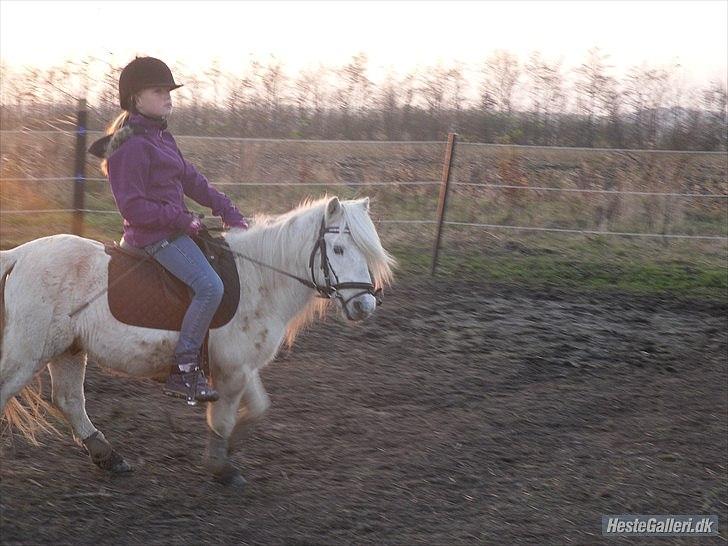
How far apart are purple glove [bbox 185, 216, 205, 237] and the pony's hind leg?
0.88m

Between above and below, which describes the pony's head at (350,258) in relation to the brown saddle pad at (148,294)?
above

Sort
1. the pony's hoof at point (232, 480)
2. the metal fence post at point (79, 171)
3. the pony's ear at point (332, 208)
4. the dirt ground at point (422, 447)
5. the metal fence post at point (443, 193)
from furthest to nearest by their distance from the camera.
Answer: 1. the metal fence post at point (443, 193)
2. the metal fence post at point (79, 171)
3. the pony's hoof at point (232, 480)
4. the pony's ear at point (332, 208)
5. the dirt ground at point (422, 447)

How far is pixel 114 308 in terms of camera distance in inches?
166

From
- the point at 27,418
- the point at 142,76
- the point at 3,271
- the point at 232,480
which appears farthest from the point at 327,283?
the point at 27,418

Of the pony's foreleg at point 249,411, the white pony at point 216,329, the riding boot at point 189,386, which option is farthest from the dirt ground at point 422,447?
the riding boot at point 189,386

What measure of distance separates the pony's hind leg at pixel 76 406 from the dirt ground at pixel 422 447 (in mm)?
98

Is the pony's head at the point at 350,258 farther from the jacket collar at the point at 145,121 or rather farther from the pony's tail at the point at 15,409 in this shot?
the pony's tail at the point at 15,409

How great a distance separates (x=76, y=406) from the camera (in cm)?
450

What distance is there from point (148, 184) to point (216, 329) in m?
0.81

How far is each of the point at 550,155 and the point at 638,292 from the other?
4.39 metres

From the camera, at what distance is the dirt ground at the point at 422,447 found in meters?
4.05

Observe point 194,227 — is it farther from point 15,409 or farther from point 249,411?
point 15,409

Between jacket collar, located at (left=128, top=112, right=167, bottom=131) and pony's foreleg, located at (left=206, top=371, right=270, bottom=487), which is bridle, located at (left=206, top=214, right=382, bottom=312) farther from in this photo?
jacket collar, located at (left=128, top=112, right=167, bottom=131)

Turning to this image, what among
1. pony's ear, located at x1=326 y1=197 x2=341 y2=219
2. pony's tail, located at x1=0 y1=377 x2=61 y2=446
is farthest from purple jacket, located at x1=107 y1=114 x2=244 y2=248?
pony's tail, located at x1=0 y1=377 x2=61 y2=446
